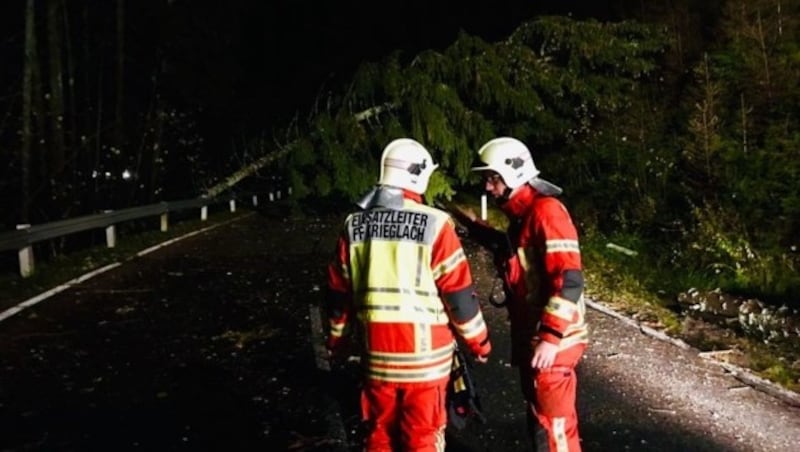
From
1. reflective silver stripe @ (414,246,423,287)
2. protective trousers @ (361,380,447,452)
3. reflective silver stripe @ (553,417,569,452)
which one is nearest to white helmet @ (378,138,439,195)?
reflective silver stripe @ (414,246,423,287)

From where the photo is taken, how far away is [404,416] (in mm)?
3453

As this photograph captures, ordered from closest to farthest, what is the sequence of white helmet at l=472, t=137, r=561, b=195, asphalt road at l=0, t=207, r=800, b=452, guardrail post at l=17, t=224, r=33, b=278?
white helmet at l=472, t=137, r=561, b=195 → asphalt road at l=0, t=207, r=800, b=452 → guardrail post at l=17, t=224, r=33, b=278

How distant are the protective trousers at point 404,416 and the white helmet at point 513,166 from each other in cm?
114

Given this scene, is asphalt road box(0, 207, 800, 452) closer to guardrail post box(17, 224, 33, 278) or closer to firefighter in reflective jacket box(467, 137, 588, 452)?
firefighter in reflective jacket box(467, 137, 588, 452)

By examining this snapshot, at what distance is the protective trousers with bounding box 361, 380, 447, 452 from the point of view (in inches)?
134

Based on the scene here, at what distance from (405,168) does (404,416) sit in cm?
122

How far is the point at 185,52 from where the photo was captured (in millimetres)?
26422

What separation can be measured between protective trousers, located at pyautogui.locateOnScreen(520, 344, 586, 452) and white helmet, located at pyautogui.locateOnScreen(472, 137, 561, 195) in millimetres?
876

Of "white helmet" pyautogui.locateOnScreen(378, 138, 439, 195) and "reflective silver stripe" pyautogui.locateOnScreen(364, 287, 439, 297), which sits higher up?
"white helmet" pyautogui.locateOnScreen(378, 138, 439, 195)

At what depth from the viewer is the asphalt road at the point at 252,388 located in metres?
4.80

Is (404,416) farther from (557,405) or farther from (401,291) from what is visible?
(557,405)

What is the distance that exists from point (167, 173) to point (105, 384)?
21.4 metres

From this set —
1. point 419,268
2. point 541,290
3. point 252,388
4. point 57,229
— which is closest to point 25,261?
point 57,229

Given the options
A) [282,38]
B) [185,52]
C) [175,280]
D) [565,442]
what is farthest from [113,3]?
[565,442]
